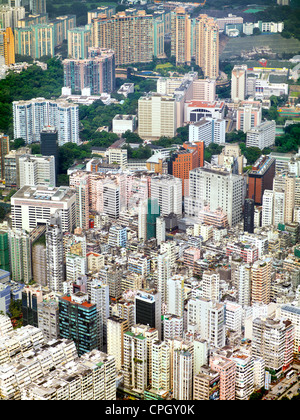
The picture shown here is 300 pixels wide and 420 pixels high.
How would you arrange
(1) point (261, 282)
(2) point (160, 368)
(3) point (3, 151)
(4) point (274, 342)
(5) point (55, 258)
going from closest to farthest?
1. (2) point (160, 368)
2. (4) point (274, 342)
3. (1) point (261, 282)
4. (5) point (55, 258)
5. (3) point (3, 151)

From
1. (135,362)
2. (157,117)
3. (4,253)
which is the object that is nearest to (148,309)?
(135,362)

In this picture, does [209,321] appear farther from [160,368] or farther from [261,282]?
[261,282]

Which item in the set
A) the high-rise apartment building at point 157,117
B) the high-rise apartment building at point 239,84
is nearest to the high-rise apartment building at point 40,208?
the high-rise apartment building at point 157,117

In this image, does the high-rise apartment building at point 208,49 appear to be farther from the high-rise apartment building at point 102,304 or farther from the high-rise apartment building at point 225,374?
the high-rise apartment building at point 225,374

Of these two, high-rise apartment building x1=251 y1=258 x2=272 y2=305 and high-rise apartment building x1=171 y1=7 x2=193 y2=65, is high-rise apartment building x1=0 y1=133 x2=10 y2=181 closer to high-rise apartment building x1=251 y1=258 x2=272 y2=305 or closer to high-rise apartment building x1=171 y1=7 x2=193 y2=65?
high-rise apartment building x1=251 y1=258 x2=272 y2=305

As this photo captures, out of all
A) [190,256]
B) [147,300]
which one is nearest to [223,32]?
[190,256]

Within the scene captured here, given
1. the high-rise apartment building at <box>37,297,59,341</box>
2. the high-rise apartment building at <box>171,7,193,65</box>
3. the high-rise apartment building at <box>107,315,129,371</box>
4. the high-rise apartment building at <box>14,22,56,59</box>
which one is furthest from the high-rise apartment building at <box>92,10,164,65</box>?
the high-rise apartment building at <box>107,315,129,371</box>
